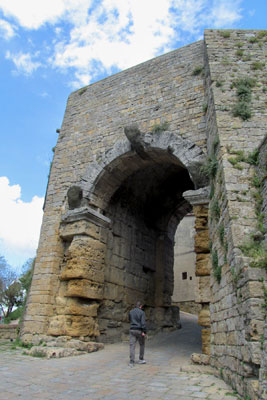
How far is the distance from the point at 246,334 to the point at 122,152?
17.5ft

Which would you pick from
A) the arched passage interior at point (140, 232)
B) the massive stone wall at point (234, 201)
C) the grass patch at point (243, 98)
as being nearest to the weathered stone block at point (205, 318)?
the massive stone wall at point (234, 201)

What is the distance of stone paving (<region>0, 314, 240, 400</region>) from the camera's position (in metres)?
3.65

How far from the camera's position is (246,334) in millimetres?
3613

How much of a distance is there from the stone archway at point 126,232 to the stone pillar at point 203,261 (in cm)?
10

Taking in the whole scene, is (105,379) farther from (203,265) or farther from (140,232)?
(140,232)

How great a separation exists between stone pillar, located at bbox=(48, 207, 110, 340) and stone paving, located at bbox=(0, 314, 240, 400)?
767 millimetres

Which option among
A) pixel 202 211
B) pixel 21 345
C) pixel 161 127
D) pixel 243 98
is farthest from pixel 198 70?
pixel 21 345

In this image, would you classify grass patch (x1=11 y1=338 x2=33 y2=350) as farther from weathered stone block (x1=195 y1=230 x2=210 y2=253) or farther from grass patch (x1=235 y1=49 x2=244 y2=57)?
grass patch (x1=235 y1=49 x2=244 y2=57)

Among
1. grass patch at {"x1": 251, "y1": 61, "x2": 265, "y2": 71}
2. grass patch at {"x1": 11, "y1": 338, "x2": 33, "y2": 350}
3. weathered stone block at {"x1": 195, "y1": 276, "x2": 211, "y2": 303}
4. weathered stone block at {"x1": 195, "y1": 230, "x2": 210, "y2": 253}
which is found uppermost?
grass patch at {"x1": 251, "y1": 61, "x2": 265, "y2": 71}

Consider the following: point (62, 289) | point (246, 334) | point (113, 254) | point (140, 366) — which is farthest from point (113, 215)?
point (246, 334)

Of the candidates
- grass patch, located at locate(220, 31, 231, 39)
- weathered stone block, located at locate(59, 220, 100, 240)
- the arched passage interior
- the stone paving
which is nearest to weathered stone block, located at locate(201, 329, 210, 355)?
the stone paving

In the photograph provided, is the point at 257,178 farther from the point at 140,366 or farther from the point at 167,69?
the point at 167,69

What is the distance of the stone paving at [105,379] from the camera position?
144 inches

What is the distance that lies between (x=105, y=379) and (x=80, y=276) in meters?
2.79
